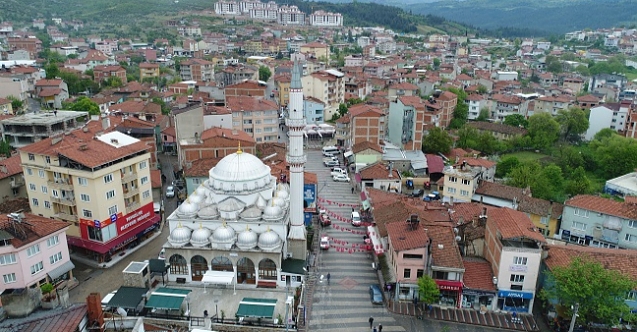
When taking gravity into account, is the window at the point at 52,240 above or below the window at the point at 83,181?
below

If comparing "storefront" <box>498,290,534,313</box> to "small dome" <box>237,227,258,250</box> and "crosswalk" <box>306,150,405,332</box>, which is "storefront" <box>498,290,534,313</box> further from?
"small dome" <box>237,227,258,250</box>

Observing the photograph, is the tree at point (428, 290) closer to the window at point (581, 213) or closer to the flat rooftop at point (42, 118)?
the window at point (581, 213)

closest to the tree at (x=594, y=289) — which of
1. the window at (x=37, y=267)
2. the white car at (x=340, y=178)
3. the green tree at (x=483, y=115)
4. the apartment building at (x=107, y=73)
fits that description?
the white car at (x=340, y=178)

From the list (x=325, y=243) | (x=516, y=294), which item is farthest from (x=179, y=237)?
(x=516, y=294)

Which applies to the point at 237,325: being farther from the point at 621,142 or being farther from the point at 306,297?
the point at 621,142

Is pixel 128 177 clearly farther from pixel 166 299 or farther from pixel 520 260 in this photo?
pixel 520 260

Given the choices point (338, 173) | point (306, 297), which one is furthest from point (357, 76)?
point (306, 297)
